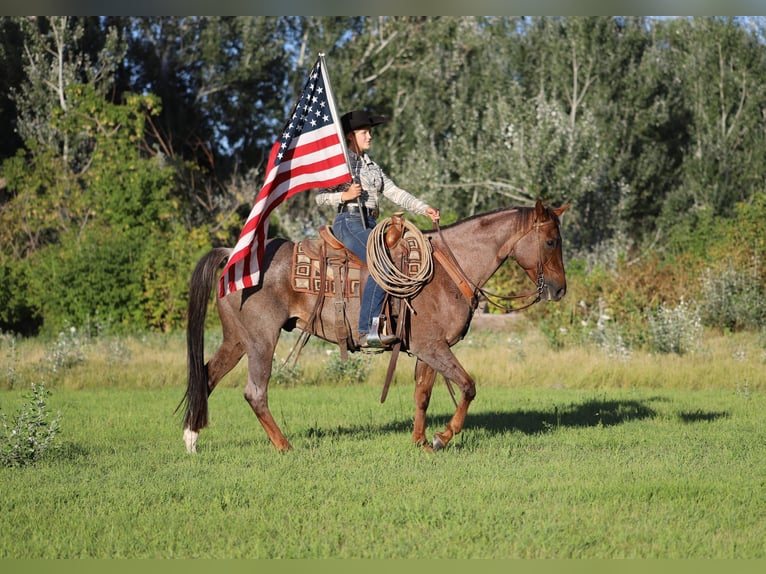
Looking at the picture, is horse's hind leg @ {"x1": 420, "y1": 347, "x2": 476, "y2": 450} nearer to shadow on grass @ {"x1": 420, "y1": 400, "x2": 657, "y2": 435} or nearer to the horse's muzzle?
the horse's muzzle

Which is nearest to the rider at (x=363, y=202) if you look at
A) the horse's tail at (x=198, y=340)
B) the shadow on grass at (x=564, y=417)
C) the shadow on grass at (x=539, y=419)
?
the horse's tail at (x=198, y=340)

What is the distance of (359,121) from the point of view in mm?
9758

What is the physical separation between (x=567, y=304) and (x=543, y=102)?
14861 millimetres

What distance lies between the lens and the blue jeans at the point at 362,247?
946 centimetres

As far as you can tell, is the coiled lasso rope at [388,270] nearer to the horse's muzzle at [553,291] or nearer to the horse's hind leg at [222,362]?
the horse's muzzle at [553,291]

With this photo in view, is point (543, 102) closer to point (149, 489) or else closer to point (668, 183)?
Result: point (668, 183)

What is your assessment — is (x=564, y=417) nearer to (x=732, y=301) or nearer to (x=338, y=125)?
(x=338, y=125)

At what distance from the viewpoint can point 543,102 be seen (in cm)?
3297

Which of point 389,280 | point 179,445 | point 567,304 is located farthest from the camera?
point 567,304

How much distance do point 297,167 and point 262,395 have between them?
2247mm

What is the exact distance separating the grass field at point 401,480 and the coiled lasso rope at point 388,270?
5.11 ft

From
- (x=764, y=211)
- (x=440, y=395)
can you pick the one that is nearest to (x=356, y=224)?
(x=440, y=395)

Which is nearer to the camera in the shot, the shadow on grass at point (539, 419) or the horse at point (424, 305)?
the horse at point (424, 305)

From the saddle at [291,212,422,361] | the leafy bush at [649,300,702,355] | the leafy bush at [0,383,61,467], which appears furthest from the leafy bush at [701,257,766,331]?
the leafy bush at [0,383,61,467]
